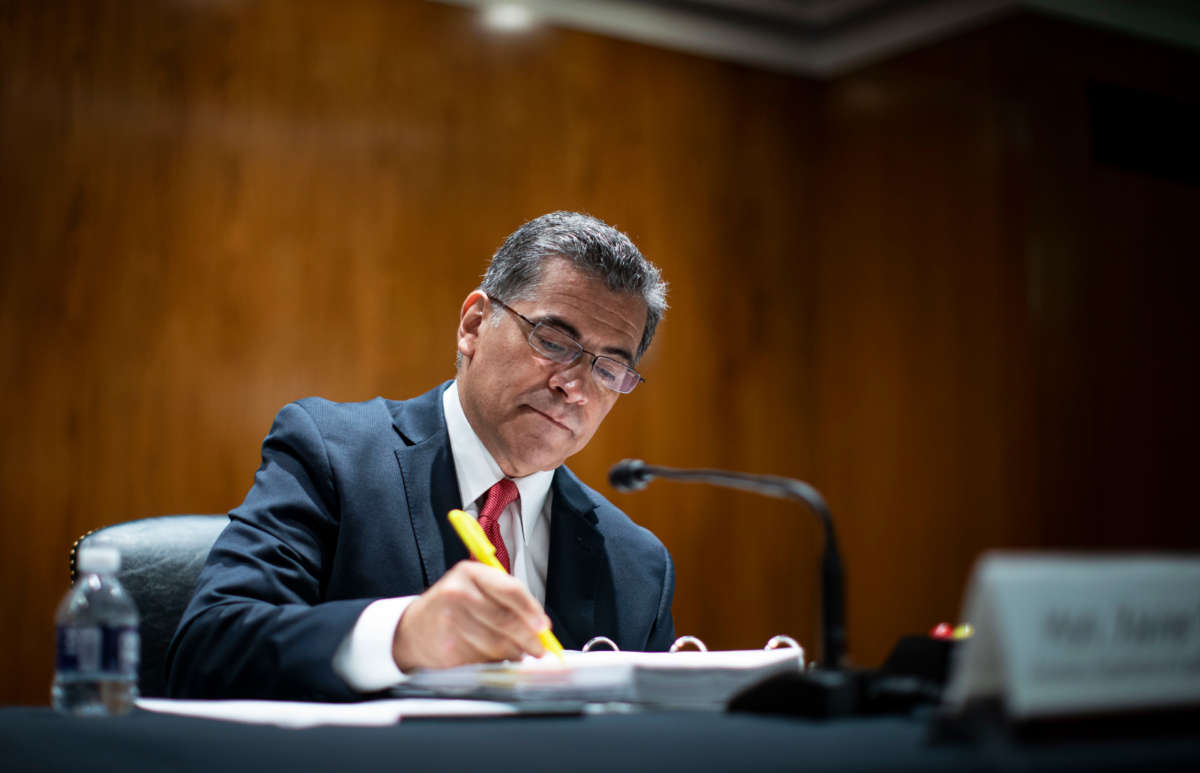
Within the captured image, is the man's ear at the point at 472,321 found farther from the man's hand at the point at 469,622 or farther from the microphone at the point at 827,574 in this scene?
the microphone at the point at 827,574

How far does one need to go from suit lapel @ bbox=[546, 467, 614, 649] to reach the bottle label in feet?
2.64

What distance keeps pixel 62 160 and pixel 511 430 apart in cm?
235

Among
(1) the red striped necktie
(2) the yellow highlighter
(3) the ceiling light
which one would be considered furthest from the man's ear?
(3) the ceiling light

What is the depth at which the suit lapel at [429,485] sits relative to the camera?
5.50ft

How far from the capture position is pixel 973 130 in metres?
4.29

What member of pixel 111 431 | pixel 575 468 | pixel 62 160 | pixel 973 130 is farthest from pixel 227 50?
pixel 973 130

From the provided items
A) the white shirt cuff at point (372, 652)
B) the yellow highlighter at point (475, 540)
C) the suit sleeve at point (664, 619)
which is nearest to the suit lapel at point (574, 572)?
the suit sleeve at point (664, 619)

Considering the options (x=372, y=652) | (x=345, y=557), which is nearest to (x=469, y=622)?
(x=372, y=652)

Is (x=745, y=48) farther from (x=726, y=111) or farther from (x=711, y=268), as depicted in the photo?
(x=711, y=268)

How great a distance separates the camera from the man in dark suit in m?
1.48

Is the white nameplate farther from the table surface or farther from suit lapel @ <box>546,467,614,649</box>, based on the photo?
suit lapel @ <box>546,467,614,649</box>

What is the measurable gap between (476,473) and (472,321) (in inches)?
12.8

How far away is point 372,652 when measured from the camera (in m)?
1.19

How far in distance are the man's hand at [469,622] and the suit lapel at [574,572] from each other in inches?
23.4
